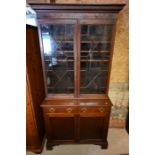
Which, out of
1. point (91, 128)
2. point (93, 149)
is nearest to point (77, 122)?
point (91, 128)

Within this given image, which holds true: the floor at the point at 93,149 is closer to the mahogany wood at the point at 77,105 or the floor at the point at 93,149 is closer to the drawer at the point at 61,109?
the mahogany wood at the point at 77,105

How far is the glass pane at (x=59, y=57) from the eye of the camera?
2281mm

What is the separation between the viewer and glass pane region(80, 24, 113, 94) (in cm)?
229

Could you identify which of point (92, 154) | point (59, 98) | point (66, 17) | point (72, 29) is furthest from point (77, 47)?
point (92, 154)

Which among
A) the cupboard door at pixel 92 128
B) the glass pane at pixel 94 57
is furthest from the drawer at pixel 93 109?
the glass pane at pixel 94 57

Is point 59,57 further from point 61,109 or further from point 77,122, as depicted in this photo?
point 77,122

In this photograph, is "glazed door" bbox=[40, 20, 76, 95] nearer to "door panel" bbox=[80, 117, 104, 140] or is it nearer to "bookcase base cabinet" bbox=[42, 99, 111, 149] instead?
"bookcase base cabinet" bbox=[42, 99, 111, 149]

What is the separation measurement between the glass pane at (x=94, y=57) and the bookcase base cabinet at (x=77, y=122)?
0.81ft

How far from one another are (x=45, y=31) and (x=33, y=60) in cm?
44

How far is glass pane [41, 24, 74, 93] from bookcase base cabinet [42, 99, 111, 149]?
26cm

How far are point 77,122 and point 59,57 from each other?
1.00m

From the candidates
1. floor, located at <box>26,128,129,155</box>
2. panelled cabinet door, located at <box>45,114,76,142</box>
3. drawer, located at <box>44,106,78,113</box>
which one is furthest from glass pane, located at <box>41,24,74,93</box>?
floor, located at <box>26,128,129,155</box>

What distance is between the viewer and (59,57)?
2400 millimetres
